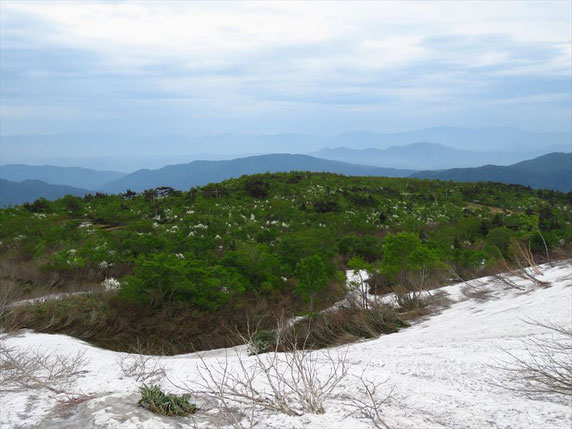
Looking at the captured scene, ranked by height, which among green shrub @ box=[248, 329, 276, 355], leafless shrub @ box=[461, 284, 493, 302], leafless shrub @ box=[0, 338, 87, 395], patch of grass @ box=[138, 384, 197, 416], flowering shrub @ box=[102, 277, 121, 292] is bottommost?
green shrub @ box=[248, 329, 276, 355]

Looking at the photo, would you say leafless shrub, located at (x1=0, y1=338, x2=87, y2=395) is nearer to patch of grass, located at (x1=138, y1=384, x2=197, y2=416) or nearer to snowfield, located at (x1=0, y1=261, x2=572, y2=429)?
snowfield, located at (x1=0, y1=261, x2=572, y2=429)

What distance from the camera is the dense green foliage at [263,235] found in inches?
475

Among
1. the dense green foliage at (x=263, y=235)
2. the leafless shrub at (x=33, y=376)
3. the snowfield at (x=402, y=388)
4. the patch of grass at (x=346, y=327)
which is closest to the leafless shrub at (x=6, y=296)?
the snowfield at (x=402, y=388)

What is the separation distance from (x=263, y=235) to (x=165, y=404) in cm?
1625

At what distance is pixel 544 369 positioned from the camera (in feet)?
14.3

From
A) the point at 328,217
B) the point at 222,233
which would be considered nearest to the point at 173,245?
the point at 222,233

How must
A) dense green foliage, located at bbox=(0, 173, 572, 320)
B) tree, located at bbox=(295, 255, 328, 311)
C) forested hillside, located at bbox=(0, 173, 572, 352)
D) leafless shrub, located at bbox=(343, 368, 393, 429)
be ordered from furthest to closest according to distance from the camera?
dense green foliage, located at bbox=(0, 173, 572, 320) → tree, located at bbox=(295, 255, 328, 311) → forested hillside, located at bbox=(0, 173, 572, 352) → leafless shrub, located at bbox=(343, 368, 393, 429)

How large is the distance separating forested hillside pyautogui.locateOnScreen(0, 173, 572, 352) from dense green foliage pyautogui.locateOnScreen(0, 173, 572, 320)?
6cm

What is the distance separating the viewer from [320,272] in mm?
11883

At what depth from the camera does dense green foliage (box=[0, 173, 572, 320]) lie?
12.1 m

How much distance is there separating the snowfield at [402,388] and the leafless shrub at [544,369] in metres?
0.10

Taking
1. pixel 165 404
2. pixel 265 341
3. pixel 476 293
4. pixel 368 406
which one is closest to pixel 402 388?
pixel 368 406

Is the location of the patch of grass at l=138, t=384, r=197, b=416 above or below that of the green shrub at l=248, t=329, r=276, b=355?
above

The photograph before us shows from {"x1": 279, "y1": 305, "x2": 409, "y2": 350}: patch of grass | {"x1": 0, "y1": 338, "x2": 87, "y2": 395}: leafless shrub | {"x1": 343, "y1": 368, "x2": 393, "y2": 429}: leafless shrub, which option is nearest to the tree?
{"x1": 279, "y1": 305, "x2": 409, "y2": 350}: patch of grass
